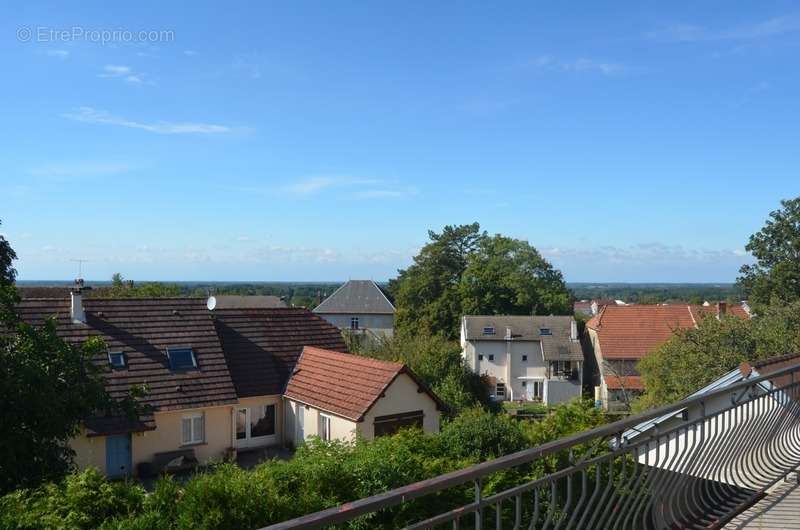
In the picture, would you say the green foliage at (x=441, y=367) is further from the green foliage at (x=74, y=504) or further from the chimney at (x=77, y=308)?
the green foliage at (x=74, y=504)

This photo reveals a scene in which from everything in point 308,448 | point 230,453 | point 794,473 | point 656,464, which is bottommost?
point 230,453

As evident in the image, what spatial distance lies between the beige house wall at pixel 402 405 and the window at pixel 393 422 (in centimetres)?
10

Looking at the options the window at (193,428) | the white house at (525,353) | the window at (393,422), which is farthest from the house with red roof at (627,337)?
the window at (193,428)

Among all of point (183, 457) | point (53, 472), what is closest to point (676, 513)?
point (53, 472)

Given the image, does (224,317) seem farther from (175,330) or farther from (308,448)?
(308,448)

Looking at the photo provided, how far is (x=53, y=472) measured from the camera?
917cm

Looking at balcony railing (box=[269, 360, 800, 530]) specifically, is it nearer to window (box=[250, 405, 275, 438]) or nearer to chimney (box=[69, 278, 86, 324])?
window (box=[250, 405, 275, 438])

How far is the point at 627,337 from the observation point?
45.9 meters

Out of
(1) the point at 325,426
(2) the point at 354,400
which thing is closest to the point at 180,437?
(1) the point at 325,426

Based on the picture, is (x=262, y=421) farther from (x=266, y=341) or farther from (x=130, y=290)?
(x=130, y=290)

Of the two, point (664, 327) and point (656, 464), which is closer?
point (656, 464)

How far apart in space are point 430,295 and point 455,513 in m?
55.5

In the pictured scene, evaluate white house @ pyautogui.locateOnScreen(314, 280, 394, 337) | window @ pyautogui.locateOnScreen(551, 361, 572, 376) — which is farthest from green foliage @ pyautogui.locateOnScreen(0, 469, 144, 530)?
white house @ pyautogui.locateOnScreen(314, 280, 394, 337)

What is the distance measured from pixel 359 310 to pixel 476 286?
15.5 meters
